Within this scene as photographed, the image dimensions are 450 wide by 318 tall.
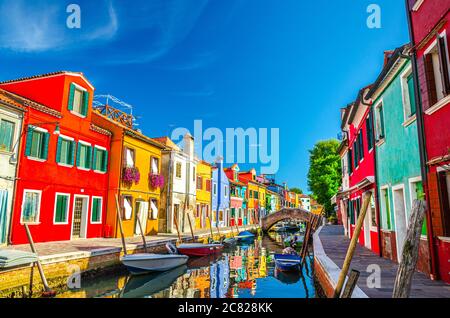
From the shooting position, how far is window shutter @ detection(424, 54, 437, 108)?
6.84m

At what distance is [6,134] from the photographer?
Result: 12.3m

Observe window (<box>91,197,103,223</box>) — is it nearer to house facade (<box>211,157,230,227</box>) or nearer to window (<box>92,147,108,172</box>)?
window (<box>92,147,108,172</box>)

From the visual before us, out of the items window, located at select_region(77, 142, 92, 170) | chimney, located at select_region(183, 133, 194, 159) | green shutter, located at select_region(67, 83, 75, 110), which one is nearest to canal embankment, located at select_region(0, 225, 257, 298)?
window, located at select_region(77, 142, 92, 170)

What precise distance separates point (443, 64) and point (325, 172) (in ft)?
89.7

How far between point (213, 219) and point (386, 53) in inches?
1013

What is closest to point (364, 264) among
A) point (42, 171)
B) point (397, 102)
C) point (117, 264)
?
point (397, 102)

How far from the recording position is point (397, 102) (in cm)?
888

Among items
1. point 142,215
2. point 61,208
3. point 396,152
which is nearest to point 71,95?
point 61,208

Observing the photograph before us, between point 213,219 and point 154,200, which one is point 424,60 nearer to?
point 154,200

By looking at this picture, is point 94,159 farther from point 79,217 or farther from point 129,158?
point 79,217

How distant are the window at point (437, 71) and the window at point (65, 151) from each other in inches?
606

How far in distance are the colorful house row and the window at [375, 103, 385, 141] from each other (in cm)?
4

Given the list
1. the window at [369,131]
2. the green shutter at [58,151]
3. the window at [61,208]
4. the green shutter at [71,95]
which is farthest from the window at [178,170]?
the window at [369,131]

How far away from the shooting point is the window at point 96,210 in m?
16.9
